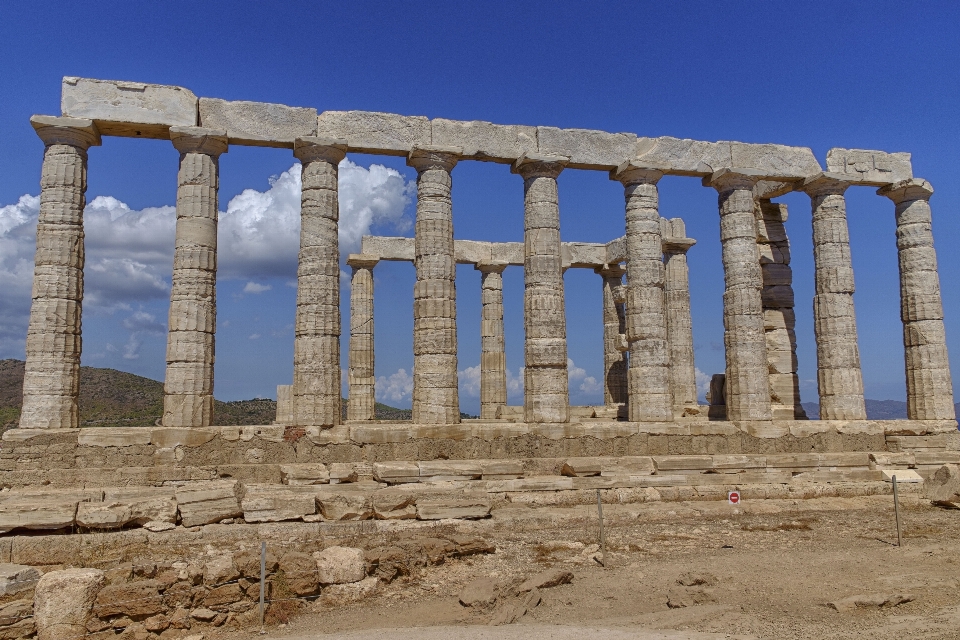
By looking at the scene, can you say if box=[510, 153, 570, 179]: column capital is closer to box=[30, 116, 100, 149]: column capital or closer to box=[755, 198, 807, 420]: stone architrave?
box=[755, 198, 807, 420]: stone architrave

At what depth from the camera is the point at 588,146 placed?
63.8ft

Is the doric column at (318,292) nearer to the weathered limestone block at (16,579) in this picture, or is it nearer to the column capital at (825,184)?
the weathered limestone block at (16,579)

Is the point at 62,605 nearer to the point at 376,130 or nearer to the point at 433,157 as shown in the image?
the point at 376,130

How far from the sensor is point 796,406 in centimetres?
2292

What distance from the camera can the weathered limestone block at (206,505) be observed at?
11828mm

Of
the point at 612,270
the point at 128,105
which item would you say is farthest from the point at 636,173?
the point at 128,105

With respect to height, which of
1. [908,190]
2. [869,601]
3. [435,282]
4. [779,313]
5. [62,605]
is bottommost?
[869,601]

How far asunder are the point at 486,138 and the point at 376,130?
108 inches

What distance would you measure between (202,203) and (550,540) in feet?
35.4

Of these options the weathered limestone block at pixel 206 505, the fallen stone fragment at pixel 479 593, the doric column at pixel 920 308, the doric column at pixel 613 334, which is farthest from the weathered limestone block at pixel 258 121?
the doric column at pixel 920 308

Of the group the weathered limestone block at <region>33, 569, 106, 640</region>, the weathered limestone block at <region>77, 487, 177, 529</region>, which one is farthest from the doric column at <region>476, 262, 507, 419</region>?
the weathered limestone block at <region>33, 569, 106, 640</region>

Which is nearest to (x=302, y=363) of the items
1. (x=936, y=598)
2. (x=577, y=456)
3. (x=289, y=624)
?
(x=577, y=456)

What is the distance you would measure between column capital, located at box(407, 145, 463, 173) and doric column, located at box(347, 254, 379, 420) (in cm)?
882

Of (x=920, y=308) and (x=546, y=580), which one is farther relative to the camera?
(x=920, y=308)
